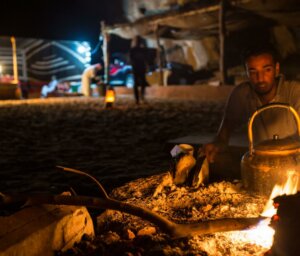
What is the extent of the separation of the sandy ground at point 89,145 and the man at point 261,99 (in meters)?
1.08

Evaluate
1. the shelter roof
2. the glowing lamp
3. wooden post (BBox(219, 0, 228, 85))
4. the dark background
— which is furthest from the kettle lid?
the dark background

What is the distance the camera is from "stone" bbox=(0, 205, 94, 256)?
1914 mm

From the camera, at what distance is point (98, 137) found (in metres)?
6.84

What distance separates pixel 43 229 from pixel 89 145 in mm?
4058

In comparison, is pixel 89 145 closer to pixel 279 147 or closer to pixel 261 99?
pixel 261 99

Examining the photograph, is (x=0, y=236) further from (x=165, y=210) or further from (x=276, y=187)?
(x=276, y=187)

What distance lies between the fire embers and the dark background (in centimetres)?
2120

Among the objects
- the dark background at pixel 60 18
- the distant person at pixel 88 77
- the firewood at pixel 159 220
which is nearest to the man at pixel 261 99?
the firewood at pixel 159 220

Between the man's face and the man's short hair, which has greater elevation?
the man's short hair

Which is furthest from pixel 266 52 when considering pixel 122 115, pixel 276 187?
pixel 122 115

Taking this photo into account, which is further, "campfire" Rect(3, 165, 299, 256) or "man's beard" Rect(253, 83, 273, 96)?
"man's beard" Rect(253, 83, 273, 96)

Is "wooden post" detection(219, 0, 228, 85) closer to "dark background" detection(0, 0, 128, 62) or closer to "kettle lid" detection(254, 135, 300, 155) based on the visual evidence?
"dark background" detection(0, 0, 128, 62)

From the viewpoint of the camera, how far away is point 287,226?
166 centimetres

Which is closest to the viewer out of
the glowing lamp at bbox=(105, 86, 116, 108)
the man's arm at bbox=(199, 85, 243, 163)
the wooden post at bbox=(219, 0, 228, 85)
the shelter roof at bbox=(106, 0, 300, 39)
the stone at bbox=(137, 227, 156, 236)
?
the stone at bbox=(137, 227, 156, 236)
